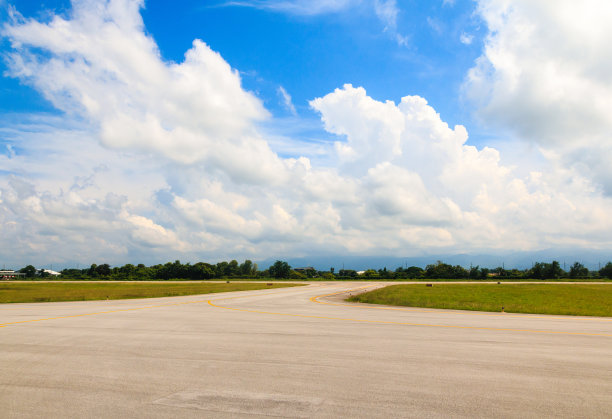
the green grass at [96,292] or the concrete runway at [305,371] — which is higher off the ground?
the concrete runway at [305,371]

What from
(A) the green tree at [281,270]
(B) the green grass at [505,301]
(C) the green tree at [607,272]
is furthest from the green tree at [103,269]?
(C) the green tree at [607,272]

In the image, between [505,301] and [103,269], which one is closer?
[505,301]

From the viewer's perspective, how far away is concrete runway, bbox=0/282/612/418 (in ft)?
21.9

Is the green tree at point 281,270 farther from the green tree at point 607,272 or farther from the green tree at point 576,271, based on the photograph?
the green tree at point 607,272

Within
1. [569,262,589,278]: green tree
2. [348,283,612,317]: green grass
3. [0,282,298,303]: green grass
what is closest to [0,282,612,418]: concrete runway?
[348,283,612,317]: green grass

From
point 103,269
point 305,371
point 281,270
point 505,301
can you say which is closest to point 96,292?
point 505,301

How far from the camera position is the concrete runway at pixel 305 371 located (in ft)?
21.9

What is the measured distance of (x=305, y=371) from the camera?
889 centimetres

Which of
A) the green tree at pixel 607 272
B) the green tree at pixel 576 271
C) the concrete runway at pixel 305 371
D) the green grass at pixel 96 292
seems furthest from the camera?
the green tree at pixel 607 272

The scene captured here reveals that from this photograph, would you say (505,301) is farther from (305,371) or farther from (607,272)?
(607,272)

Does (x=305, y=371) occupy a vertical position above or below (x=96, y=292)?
above

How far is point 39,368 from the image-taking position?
9.28 meters

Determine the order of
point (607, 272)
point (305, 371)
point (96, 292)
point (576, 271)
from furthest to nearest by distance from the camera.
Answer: point (607, 272) < point (576, 271) < point (96, 292) < point (305, 371)

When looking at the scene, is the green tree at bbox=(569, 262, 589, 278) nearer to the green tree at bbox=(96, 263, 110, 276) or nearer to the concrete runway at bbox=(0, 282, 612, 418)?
the concrete runway at bbox=(0, 282, 612, 418)
